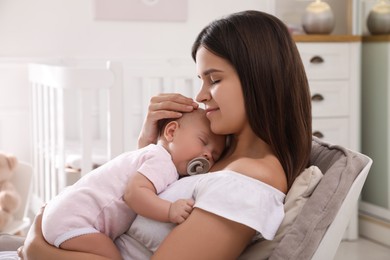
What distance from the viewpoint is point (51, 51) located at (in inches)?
154

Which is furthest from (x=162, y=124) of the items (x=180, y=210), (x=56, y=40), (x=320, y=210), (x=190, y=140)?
(x=56, y=40)

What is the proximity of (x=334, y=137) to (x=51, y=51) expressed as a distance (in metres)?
1.64

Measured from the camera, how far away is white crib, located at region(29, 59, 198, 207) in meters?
2.73

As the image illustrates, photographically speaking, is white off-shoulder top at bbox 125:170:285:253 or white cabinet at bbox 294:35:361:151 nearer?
white off-shoulder top at bbox 125:170:285:253

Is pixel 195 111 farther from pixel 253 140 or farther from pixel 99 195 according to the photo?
pixel 99 195

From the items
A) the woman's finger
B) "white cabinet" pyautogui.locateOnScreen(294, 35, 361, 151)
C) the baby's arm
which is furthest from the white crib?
the baby's arm

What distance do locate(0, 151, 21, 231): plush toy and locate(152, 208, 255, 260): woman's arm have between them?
1.67 meters

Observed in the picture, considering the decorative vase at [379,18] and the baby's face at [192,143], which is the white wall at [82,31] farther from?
the baby's face at [192,143]

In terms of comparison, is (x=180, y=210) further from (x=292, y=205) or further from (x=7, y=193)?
(x=7, y=193)

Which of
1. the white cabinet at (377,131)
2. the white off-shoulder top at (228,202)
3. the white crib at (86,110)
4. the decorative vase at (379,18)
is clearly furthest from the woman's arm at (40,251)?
the decorative vase at (379,18)

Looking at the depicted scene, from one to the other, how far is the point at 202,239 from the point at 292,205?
208 mm

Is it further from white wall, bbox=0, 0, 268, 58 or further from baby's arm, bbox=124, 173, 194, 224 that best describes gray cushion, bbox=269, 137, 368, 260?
white wall, bbox=0, 0, 268, 58

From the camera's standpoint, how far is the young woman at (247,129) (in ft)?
4.05

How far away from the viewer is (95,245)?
1.32m
